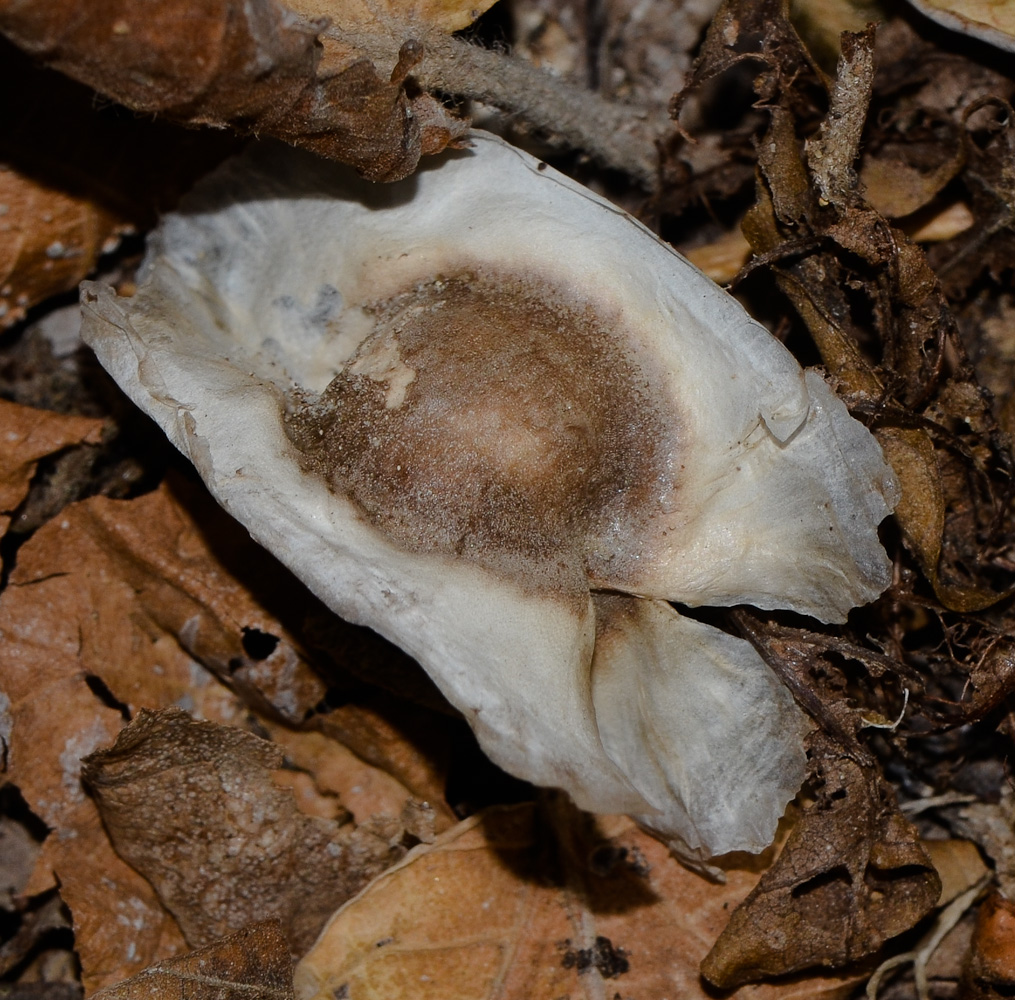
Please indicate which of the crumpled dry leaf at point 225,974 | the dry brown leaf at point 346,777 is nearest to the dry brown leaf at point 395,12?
the dry brown leaf at point 346,777

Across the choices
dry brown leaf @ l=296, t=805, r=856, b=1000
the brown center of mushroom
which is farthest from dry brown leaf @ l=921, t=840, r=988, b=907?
the brown center of mushroom

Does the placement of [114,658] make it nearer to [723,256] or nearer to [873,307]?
[723,256]

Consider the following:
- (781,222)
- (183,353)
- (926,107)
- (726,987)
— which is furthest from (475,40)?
(726,987)

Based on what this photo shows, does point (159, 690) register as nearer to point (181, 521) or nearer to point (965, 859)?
point (181, 521)

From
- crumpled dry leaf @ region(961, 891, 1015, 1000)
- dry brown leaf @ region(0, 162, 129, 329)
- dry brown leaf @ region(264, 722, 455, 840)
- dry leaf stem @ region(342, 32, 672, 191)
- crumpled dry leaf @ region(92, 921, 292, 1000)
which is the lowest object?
crumpled dry leaf @ region(92, 921, 292, 1000)

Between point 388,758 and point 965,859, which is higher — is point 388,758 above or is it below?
below

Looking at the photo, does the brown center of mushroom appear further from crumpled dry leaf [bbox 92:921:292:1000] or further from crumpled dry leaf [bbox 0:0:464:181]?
crumpled dry leaf [bbox 92:921:292:1000]

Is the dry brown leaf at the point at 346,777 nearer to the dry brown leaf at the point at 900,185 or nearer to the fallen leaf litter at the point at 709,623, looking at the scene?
the fallen leaf litter at the point at 709,623
